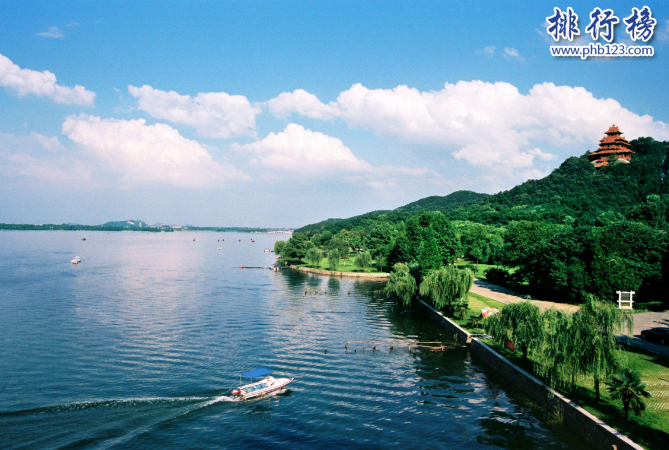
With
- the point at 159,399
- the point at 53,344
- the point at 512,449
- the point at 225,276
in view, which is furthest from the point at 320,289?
the point at 512,449

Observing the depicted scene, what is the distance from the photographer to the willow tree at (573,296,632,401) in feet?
78.8

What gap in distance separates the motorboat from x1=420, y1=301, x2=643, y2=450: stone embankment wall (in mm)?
17541

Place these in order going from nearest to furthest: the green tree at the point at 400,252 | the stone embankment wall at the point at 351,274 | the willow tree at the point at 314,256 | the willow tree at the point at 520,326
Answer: the willow tree at the point at 520,326, the green tree at the point at 400,252, the stone embankment wall at the point at 351,274, the willow tree at the point at 314,256

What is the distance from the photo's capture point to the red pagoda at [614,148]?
5325 inches

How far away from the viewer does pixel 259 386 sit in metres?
29.8

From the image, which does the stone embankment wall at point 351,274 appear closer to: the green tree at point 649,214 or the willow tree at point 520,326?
the green tree at point 649,214

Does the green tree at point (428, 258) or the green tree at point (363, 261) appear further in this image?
the green tree at point (363, 261)

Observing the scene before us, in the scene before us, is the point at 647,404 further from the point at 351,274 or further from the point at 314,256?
the point at 314,256

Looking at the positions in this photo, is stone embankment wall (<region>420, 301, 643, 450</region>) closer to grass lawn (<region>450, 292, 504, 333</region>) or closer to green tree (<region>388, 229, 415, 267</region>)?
grass lawn (<region>450, 292, 504, 333</region>)

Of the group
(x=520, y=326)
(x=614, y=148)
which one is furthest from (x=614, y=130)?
(x=520, y=326)

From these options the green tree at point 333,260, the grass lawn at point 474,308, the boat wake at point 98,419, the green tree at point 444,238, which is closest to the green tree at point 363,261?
the green tree at point 333,260

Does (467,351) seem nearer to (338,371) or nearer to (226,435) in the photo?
(338,371)

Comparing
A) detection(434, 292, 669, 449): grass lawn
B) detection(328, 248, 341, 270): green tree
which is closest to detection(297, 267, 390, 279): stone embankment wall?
detection(328, 248, 341, 270): green tree

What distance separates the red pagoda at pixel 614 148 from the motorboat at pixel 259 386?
146025 mm
